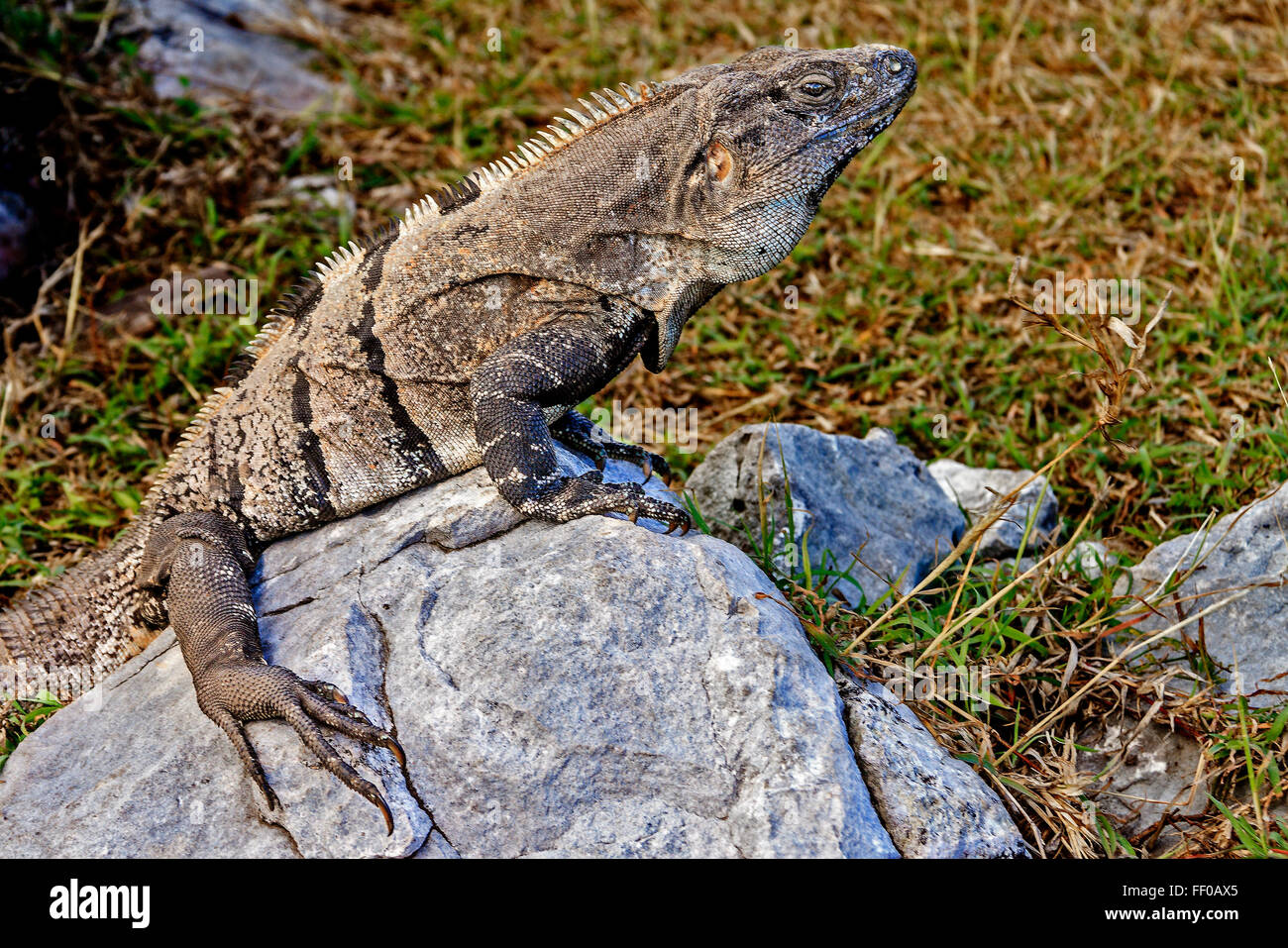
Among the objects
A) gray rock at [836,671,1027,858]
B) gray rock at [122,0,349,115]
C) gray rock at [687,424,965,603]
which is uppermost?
gray rock at [122,0,349,115]

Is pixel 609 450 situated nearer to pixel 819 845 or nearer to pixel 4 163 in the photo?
pixel 819 845

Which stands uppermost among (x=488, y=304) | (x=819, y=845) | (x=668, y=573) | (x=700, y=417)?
(x=488, y=304)

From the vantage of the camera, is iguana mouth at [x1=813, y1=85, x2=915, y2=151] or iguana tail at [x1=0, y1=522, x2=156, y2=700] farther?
iguana tail at [x1=0, y1=522, x2=156, y2=700]

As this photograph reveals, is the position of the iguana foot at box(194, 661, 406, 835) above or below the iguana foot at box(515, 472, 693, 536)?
below

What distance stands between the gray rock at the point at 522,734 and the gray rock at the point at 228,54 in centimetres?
571

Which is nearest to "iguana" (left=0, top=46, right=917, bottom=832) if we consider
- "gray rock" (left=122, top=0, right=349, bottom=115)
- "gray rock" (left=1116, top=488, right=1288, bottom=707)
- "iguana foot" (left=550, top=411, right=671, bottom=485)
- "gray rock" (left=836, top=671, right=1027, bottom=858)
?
"iguana foot" (left=550, top=411, right=671, bottom=485)

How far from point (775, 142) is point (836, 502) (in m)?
1.72

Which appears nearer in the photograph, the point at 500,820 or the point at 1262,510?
the point at 500,820

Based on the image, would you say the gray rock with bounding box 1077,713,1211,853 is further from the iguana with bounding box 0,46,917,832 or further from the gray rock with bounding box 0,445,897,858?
the iguana with bounding box 0,46,917,832

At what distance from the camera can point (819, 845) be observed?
334cm

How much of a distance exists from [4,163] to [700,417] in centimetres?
479

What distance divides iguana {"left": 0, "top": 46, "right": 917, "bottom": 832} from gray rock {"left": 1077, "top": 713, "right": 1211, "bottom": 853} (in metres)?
1.91

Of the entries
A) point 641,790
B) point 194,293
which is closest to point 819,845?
point 641,790

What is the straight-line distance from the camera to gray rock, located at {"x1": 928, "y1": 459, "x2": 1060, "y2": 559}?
17.7 ft
